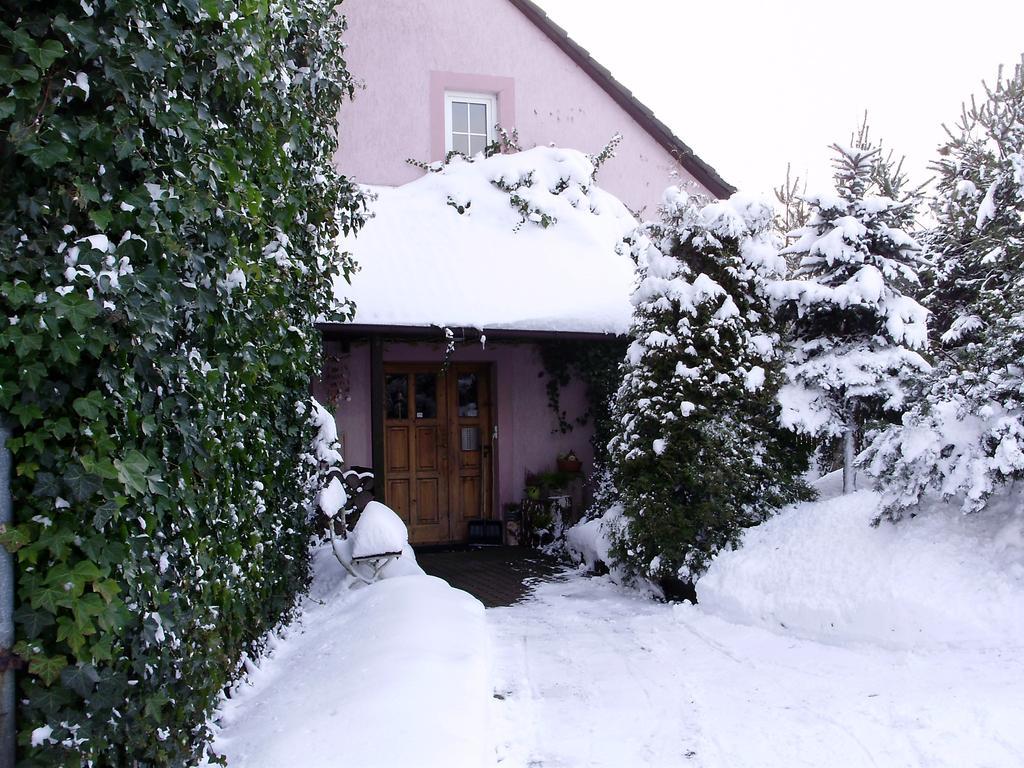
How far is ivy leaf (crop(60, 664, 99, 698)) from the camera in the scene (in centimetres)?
210

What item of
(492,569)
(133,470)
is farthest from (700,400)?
(133,470)

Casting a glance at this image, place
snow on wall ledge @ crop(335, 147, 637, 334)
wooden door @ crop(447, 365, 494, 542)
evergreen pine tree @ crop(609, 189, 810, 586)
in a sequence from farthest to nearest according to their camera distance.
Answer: wooden door @ crop(447, 365, 494, 542), snow on wall ledge @ crop(335, 147, 637, 334), evergreen pine tree @ crop(609, 189, 810, 586)

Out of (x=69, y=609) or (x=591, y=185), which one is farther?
(x=591, y=185)

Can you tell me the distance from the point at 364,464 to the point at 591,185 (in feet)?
14.8

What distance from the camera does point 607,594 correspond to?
22.6 feet

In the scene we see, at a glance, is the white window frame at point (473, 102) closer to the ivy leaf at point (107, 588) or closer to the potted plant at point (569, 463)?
the potted plant at point (569, 463)

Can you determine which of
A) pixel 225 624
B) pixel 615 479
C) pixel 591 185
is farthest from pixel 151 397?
pixel 591 185

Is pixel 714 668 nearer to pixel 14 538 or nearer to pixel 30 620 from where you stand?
pixel 30 620

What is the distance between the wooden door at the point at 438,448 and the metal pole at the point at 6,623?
730 cm

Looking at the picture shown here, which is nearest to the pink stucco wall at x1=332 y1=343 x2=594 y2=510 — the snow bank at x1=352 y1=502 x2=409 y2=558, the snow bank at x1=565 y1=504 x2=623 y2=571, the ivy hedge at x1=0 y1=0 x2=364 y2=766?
the snow bank at x1=565 y1=504 x2=623 y2=571

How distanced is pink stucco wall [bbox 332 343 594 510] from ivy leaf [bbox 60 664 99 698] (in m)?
7.26

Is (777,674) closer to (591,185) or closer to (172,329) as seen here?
(172,329)

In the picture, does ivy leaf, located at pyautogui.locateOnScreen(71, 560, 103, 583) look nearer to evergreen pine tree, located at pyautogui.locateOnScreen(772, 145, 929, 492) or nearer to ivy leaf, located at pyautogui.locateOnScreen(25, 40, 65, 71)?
ivy leaf, located at pyautogui.locateOnScreen(25, 40, 65, 71)

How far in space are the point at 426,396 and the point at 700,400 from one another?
168 inches
